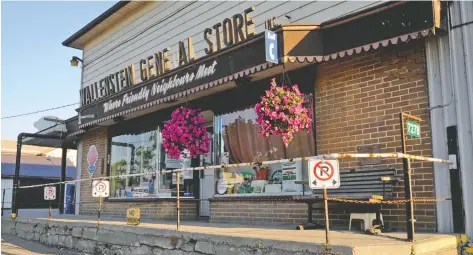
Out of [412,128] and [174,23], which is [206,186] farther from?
[412,128]

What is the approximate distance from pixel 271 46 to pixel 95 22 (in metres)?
8.44

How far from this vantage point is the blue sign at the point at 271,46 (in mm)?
6314

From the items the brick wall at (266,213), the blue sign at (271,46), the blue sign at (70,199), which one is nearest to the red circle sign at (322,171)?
the brick wall at (266,213)

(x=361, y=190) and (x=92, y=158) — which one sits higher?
(x=92, y=158)

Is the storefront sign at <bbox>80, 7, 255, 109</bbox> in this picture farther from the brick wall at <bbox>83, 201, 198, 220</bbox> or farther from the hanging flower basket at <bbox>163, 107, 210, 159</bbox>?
the brick wall at <bbox>83, 201, 198, 220</bbox>

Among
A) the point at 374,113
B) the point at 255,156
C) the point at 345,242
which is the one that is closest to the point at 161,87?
the point at 255,156

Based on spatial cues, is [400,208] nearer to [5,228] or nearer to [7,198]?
[5,228]

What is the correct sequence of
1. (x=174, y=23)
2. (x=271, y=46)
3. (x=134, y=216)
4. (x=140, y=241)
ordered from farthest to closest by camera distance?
(x=174, y=23) < (x=134, y=216) < (x=140, y=241) < (x=271, y=46)

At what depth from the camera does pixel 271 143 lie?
25.1ft

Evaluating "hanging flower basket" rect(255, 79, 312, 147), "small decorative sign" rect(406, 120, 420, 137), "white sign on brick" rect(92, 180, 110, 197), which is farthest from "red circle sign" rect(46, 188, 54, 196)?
"small decorative sign" rect(406, 120, 420, 137)

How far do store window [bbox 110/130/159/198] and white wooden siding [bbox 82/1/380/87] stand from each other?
1727 millimetres

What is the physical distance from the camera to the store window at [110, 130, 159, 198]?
10.7 metres

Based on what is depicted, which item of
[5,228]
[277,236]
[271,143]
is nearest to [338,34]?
[271,143]

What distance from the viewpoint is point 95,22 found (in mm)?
13133
